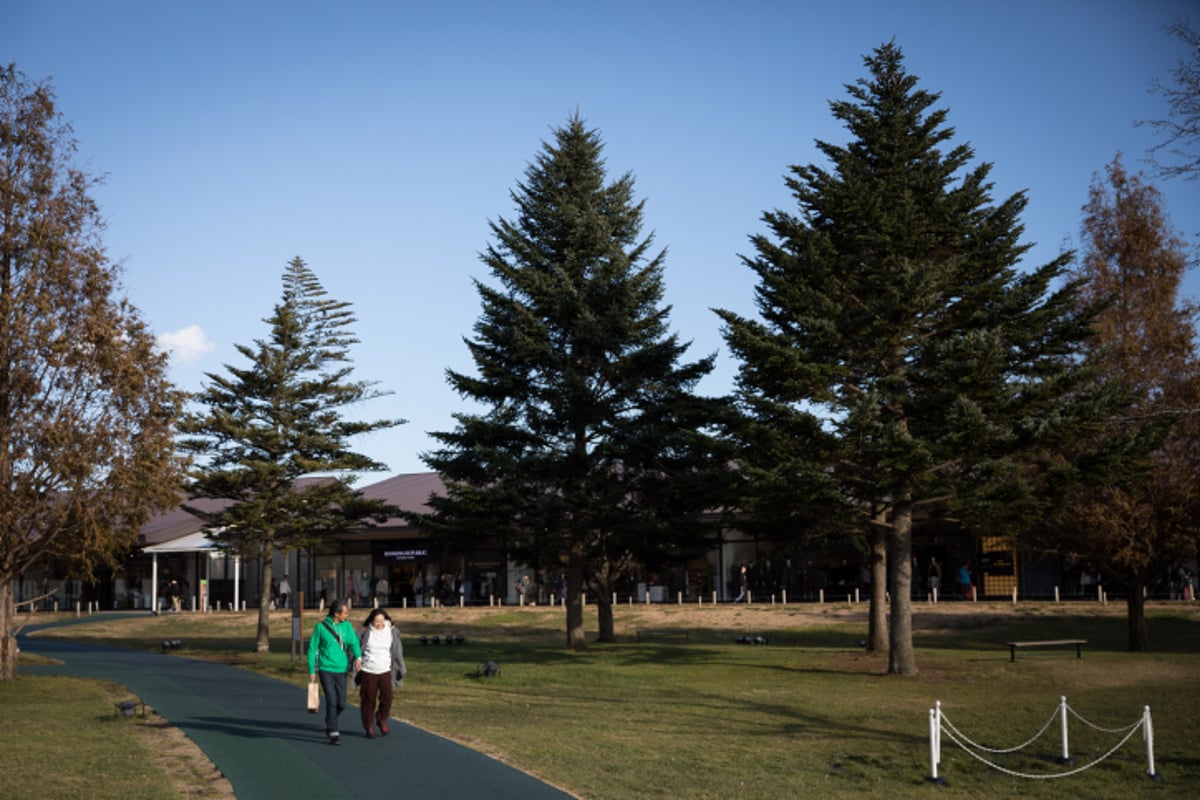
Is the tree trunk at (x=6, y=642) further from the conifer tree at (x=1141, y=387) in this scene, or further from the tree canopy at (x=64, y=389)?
the conifer tree at (x=1141, y=387)

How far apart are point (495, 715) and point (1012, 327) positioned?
14601 mm

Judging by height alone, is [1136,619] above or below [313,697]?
below

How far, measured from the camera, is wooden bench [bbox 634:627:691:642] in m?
36.2

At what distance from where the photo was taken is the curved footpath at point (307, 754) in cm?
1129

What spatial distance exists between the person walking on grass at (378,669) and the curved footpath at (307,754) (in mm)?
309

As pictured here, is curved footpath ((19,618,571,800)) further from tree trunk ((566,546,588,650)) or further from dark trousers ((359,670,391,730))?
tree trunk ((566,546,588,650))

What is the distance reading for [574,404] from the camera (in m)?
30.7

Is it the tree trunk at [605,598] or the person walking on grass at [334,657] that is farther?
the tree trunk at [605,598]

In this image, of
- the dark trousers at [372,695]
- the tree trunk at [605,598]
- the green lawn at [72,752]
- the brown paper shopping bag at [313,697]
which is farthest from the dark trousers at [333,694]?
the tree trunk at [605,598]

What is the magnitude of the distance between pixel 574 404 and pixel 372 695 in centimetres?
1680

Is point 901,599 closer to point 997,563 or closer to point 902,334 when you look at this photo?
point 902,334

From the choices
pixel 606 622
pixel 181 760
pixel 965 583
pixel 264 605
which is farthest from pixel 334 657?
pixel 965 583

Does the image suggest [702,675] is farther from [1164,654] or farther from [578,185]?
[578,185]

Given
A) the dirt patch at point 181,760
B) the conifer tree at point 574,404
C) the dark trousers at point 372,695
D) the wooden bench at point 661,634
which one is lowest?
the wooden bench at point 661,634
